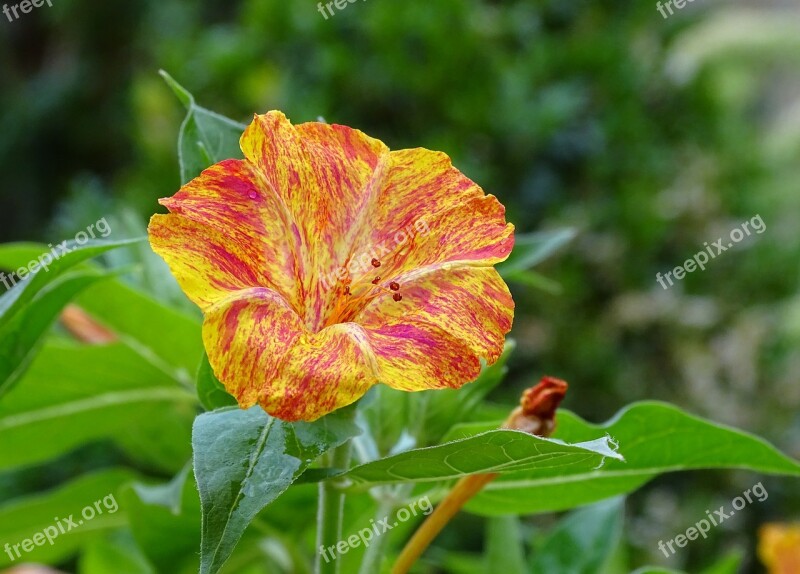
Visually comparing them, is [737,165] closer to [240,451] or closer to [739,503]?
[739,503]

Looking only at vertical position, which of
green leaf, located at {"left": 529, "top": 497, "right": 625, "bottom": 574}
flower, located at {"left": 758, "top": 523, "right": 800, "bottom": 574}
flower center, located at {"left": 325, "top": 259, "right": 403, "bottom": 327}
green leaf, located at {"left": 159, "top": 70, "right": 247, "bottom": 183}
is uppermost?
green leaf, located at {"left": 159, "top": 70, "right": 247, "bottom": 183}

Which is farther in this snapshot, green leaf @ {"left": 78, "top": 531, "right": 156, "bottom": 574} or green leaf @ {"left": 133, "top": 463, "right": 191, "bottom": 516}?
green leaf @ {"left": 78, "top": 531, "right": 156, "bottom": 574}

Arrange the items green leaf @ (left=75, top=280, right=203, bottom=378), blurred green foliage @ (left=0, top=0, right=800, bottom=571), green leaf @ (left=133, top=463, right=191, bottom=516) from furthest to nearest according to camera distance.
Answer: blurred green foliage @ (left=0, top=0, right=800, bottom=571), green leaf @ (left=75, top=280, right=203, bottom=378), green leaf @ (left=133, top=463, right=191, bottom=516)

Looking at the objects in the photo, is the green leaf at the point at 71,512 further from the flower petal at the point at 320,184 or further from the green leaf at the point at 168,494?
the flower petal at the point at 320,184

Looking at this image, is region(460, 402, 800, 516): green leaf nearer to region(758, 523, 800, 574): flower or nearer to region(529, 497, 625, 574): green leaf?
region(529, 497, 625, 574): green leaf

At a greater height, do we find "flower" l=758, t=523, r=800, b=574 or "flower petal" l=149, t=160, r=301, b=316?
"flower petal" l=149, t=160, r=301, b=316

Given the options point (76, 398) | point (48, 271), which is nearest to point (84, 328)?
point (76, 398)

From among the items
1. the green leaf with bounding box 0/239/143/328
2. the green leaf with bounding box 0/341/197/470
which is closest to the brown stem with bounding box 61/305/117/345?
the green leaf with bounding box 0/341/197/470

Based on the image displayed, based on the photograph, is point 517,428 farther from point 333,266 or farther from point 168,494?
point 168,494

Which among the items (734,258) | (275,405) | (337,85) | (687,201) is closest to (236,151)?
(275,405)
